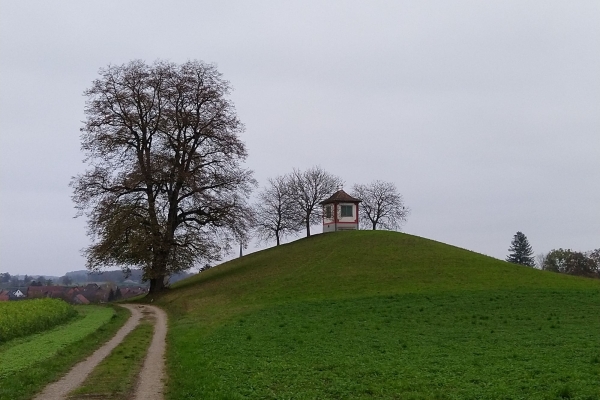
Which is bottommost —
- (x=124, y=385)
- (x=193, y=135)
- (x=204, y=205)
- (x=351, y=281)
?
(x=124, y=385)

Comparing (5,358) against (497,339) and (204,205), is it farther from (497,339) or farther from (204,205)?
(204,205)

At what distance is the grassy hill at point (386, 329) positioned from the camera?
13.8m

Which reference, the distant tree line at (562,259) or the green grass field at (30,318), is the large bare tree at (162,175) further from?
the distant tree line at (562,259)

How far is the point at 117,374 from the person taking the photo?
16438 mm

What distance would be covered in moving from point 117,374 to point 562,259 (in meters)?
112

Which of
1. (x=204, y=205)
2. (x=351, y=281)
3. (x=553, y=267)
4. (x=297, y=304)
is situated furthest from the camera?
(x=553, y=267)

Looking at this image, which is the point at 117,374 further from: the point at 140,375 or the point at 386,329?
the point at 386,329

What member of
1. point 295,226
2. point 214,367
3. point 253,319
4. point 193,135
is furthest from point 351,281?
point 295,226

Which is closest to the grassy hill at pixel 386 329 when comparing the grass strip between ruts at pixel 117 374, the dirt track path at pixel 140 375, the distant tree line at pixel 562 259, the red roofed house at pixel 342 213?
the dirt track path at pixel 140 375

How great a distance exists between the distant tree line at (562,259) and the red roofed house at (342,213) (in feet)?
156

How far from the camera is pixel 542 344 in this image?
1945cm

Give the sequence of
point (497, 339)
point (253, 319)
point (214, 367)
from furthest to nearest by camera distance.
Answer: point (253, 319)
point (497, 339)
point (214, 367)

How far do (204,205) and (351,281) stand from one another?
16.6 m

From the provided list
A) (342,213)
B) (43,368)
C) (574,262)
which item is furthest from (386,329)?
(574,262)
